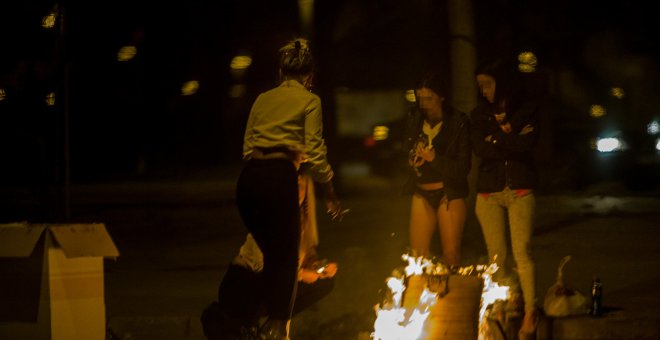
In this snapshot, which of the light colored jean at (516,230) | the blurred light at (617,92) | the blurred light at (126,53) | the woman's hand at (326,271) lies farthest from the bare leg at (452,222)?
the blurred light at (617,92)

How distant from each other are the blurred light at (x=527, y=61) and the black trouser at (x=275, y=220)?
1683 cm

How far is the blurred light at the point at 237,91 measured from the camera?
33903mm

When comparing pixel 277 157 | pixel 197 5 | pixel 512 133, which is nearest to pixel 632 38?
pixel 197 5

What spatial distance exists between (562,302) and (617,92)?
22.8 m

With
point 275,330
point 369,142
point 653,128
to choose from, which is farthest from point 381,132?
point 275,330

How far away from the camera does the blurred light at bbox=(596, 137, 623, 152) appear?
76.9ft

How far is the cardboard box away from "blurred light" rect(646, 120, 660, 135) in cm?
1943

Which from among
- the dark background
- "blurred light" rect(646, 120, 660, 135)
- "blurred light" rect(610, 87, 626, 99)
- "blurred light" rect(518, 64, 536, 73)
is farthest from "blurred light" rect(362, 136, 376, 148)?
"blurred light" rect(610, 87, 626, 99)

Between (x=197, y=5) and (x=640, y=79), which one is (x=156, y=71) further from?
(x=640, y=79)

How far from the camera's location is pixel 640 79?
29594 mm

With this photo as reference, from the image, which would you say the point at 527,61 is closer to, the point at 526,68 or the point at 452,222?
the point at 526,68

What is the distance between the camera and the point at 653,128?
2502 cm

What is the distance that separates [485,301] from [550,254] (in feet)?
17.7

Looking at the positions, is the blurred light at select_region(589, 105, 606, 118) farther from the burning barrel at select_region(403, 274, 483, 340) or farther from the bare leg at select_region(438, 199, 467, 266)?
the burning barrel at select_region(403, 274, 483, 340)
